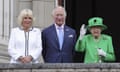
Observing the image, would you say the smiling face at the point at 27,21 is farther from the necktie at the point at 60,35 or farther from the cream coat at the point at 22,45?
the necktie at the point at 60,35

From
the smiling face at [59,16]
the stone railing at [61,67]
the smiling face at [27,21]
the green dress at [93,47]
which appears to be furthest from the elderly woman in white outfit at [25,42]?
the green dress at [93,47]

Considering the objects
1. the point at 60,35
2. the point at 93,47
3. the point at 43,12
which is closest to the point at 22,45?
the point at 60,35

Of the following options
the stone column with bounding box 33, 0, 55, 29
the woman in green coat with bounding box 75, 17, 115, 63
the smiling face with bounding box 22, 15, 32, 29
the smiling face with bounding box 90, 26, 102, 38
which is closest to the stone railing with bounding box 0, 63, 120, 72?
the woman in green coat with bounding box 75, 17, 115, 63

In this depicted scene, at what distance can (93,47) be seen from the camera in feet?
39.9

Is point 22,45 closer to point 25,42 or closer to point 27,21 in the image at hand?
point 25,42

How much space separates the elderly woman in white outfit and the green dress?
673 millimetres

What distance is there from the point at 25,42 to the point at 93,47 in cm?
110

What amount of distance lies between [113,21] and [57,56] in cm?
562

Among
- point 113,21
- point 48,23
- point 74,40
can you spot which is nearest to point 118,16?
point 113,21

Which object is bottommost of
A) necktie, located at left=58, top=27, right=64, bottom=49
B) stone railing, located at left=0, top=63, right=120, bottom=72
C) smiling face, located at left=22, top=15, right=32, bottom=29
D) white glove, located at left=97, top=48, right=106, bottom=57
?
stone railing, located at left=0, top=63, right=120, bottom=72

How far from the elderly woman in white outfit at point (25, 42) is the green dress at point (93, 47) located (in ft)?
2.21

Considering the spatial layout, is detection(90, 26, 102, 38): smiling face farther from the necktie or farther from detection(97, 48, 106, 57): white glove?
the necktie

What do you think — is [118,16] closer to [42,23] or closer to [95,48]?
[42,23]

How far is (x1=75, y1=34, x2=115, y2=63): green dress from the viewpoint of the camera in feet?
39.8
